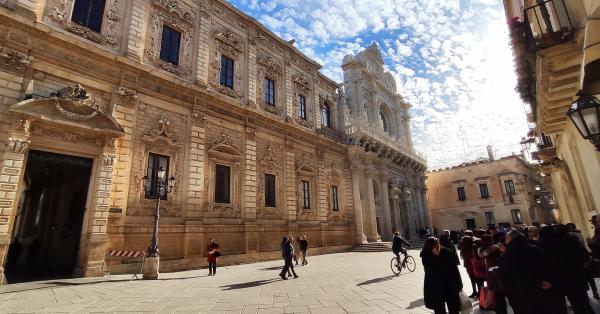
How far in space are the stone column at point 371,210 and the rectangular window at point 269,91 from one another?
31.3 ft

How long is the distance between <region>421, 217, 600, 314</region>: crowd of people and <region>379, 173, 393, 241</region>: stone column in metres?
19.3

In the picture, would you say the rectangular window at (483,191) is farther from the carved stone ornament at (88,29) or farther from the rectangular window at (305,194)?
the carved stone ornament at (88,29)

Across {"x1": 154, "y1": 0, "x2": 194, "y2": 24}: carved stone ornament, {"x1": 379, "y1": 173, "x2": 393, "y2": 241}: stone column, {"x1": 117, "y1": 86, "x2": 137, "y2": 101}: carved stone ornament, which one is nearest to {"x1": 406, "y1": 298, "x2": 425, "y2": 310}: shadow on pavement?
{"x1": 117, "y1": 86, "x2": 137, "y2": 101}: carved stone ornament

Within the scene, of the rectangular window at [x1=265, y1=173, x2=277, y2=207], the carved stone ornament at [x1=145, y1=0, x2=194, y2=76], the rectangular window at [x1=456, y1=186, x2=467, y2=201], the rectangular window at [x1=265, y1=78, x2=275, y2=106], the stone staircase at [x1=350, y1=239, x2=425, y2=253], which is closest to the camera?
the carved stone ornament at [x1=145, y1=0, x2=194, y2=76]

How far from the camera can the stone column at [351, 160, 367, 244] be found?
69.3ft

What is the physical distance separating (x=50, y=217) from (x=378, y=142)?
21161 millimetres

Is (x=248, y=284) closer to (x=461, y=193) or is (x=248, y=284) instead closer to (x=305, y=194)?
(x=305, y=194)

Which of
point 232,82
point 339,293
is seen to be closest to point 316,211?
point 232,82

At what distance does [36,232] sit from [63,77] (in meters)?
8.54

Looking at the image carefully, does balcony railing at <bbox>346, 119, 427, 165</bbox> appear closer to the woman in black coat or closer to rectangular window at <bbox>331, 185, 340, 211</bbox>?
rectangular window at <bbox>331, 185, 340, 211</bbox>

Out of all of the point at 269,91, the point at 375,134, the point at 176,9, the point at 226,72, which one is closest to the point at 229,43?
the point at 226,72

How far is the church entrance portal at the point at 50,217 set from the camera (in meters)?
10.2

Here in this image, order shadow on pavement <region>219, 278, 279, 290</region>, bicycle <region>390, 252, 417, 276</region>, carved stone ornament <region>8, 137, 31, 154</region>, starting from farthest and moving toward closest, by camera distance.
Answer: bicycle <region>390, 252, 417, 276</region> → carved stone ornament <region>8, 137, 31, 154</region> → shadow on pavement <region>219, 278, 279, 290</region>

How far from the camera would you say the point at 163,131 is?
1220 cm
